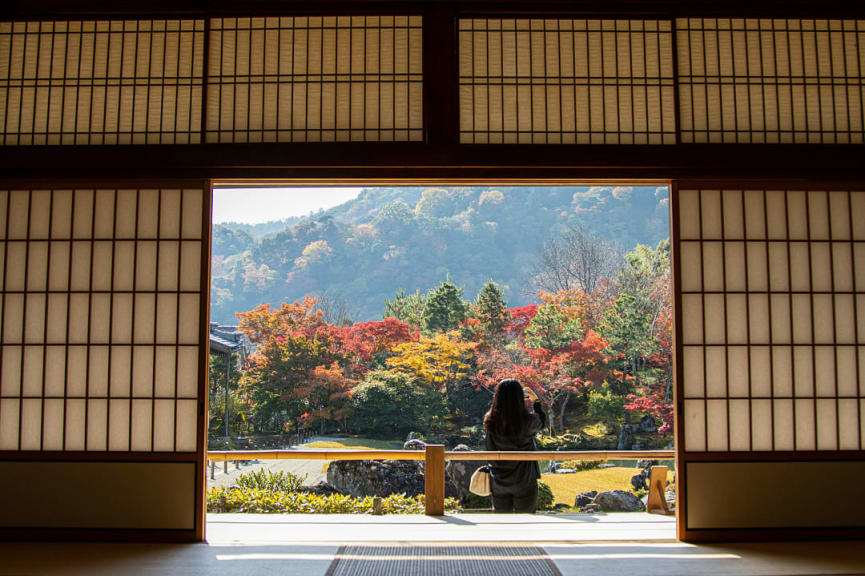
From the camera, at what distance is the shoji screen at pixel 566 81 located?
3449 mm

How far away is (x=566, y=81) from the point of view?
3.50 meters

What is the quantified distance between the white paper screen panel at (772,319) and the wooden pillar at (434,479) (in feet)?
5.43

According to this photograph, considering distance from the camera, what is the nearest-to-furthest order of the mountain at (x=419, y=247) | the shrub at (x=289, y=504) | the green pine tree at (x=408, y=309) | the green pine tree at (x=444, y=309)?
the shrub at (x=289, y=504) < the green pine tree at (x=444, y=309) < the green pine tree at (x=408, y=309) < the mountain at (x=419, y=247)

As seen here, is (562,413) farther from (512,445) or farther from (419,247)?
(419,247)

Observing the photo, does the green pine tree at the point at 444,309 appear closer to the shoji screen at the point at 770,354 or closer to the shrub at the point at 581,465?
the shrub at the point at 581,465

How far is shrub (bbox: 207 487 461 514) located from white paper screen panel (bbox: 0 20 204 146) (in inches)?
153

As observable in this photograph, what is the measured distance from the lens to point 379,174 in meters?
3.41

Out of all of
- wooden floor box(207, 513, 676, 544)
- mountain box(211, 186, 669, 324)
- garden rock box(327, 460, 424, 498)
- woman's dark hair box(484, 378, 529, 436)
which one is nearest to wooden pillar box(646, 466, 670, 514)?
wooden floor box(207, 513, 676, 544)

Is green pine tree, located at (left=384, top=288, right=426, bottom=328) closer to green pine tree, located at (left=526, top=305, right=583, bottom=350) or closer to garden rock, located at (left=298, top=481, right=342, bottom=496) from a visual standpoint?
green pine tree, located at (left=526, top=305, right=583, bottom=350)

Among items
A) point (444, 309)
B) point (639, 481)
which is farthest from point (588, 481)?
point (444, 309)

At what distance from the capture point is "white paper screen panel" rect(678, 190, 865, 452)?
3.33m

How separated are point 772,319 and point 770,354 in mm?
198

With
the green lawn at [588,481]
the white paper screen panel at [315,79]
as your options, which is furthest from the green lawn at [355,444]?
the white paper screen panel at [315,79]

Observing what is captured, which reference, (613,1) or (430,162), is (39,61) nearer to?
(430,162)
